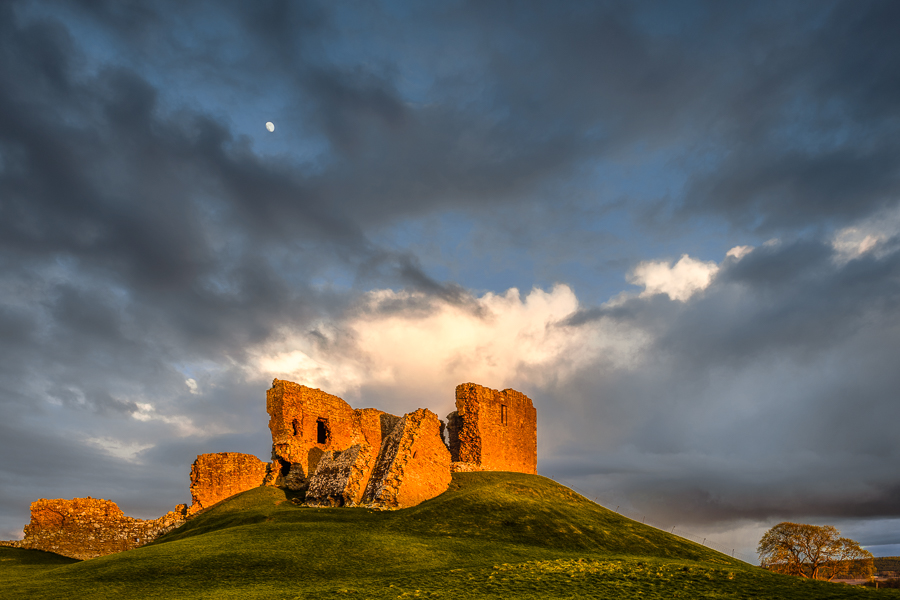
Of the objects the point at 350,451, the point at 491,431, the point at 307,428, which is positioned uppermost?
the point at 491,431

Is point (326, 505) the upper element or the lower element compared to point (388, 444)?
lower

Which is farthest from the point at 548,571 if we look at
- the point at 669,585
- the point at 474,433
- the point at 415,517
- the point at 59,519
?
the point at 59,519

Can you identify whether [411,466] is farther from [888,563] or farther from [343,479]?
[888,563]

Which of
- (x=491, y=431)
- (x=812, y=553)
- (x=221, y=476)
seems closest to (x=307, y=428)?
(x=221, y=476)

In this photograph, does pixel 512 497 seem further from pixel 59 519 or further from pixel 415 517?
pixel 59 519

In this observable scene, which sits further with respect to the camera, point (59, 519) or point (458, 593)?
point (59, 519)

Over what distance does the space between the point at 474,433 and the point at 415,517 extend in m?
18.0

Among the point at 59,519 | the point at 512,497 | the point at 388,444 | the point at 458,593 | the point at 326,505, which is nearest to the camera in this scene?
the point at 458,593

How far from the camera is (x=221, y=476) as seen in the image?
40.9 meters

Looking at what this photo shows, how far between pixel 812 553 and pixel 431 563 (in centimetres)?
3938

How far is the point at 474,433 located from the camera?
144 feet

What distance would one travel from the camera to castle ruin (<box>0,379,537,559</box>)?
32500mm

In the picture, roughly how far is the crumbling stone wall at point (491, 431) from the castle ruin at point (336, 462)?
8 centimetres

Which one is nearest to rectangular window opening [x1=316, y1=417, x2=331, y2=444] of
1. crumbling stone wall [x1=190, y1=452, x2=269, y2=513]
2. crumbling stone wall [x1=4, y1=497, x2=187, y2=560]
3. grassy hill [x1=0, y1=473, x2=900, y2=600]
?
crumbling stone wall [x1=190, y1=452, x2=269, y2=513]
